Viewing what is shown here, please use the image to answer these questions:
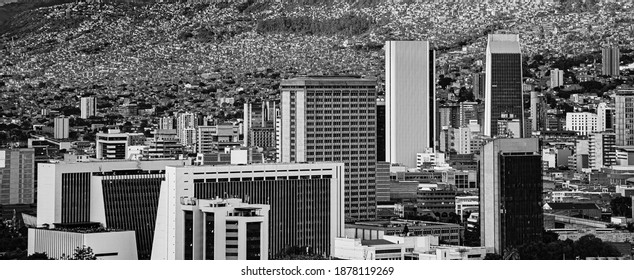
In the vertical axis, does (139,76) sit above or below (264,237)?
above

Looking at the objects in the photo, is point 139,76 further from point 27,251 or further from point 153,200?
point 27,251

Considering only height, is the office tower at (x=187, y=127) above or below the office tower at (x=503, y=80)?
below

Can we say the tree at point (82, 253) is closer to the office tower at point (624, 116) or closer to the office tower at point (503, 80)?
the office tower at point (624, 116)

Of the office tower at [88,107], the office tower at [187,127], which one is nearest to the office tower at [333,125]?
the office tower at [187,127]

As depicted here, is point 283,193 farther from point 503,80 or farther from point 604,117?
point 503,80

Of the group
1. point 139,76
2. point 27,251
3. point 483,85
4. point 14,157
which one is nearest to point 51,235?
point 27,251

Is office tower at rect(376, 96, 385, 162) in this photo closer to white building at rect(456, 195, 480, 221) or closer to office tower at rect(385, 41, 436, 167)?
office tower at rect(385, 41, 436, 167)

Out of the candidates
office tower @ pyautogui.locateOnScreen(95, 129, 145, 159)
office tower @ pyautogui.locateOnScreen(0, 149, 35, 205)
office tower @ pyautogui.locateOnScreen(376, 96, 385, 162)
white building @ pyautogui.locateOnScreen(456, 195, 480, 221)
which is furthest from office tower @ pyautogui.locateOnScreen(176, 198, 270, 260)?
office tower @ pyautogui.locateOnScreen(376, 96, 385, 162)
